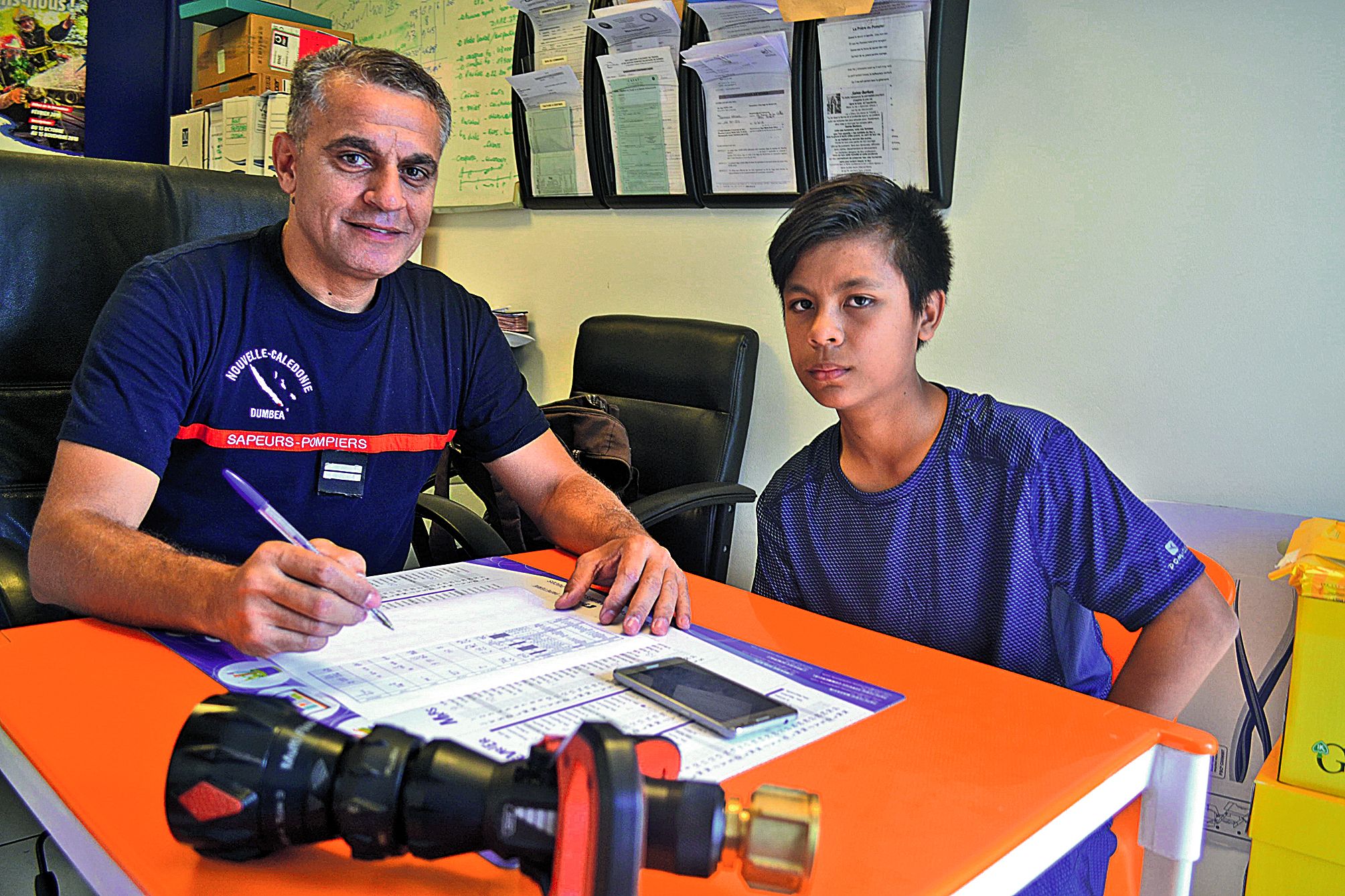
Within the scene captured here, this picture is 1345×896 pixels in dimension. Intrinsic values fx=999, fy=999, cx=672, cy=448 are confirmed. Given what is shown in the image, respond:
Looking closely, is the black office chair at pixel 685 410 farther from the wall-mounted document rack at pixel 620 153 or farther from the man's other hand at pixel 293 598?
the man's other hand at pixel 293 598

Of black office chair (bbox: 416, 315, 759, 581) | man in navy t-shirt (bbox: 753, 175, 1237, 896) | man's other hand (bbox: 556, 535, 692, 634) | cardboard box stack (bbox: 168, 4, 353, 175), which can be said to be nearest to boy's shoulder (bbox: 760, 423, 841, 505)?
man in navy t-shirt (bbox: 753, 175, 1237, 896)

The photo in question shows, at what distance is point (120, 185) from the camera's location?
160 cm

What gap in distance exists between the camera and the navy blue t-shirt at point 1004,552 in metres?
1.17

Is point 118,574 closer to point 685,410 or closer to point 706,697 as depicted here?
point 706,697

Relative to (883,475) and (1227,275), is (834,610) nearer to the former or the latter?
(883,475)

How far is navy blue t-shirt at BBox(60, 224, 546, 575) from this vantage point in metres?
1.26

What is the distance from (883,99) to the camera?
2.04 meters

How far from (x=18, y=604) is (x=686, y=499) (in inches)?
43.5

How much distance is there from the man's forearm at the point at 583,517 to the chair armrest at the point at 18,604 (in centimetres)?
63

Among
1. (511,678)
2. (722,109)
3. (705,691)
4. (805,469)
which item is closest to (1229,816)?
(805,469)

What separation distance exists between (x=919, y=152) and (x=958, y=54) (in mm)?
198

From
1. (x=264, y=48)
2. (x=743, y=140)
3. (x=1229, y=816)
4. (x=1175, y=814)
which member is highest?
(x=264, y=48)

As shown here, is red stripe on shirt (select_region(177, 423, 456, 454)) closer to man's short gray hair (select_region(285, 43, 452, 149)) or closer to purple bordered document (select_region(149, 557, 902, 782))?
purple bordered document (select_region(149, 557, 902, 782))

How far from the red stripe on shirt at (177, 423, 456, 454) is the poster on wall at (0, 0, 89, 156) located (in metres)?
2.80
